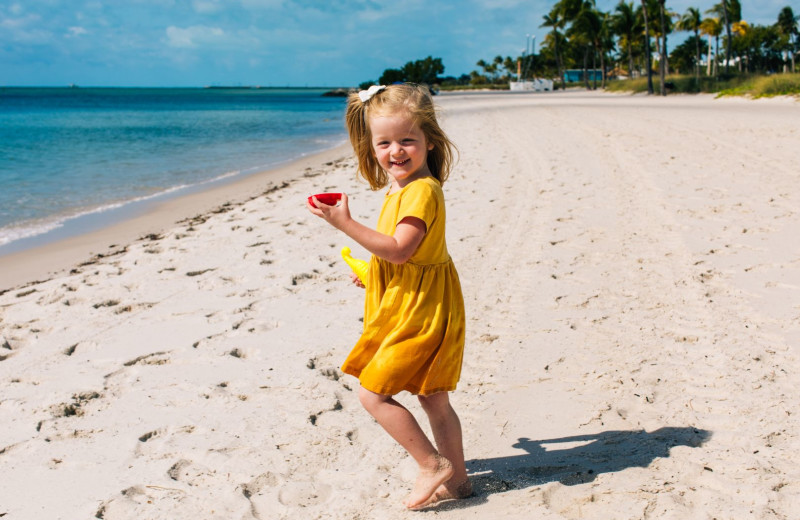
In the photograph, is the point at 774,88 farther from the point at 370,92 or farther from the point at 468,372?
the point at 370,92

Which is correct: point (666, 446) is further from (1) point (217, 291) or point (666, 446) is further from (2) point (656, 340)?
(1) point (217, 291)

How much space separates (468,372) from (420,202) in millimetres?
1509

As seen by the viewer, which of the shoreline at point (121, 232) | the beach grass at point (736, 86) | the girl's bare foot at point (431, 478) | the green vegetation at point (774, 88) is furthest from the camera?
the beach grass at point (736, 86)

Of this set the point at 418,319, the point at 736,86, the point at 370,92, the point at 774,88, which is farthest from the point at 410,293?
the point at 736,86

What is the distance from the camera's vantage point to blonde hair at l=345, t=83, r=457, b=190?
2.04 metres

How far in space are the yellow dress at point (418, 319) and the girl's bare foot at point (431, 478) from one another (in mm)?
279

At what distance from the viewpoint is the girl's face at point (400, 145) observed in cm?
204

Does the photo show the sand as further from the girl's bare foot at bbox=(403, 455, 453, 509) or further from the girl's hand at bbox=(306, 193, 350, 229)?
the girl's hand at bbox=(306, 193, 350, 229)

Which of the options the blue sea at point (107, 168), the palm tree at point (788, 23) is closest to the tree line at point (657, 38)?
the palm tree at point (788, 23)

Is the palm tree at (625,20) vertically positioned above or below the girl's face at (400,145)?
above

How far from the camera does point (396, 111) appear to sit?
203cm

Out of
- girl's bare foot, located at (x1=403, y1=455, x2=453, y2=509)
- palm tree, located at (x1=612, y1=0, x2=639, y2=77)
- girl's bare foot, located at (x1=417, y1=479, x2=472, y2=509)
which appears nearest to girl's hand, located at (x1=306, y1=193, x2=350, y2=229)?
girl's bare foot, located at (x1=403, y1=455, x2=453, y2=509)

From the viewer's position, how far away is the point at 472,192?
25.8ft

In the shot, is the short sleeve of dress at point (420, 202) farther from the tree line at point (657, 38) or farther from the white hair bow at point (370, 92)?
the tree line at point (657, 38)
